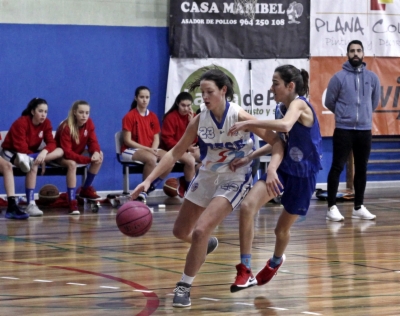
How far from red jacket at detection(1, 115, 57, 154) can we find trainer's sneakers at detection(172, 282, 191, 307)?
5.36 metres

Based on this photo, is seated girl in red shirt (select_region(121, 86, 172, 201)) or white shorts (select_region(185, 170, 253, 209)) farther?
seated girl in red shirt (select_region(121, 86, 172, 201))

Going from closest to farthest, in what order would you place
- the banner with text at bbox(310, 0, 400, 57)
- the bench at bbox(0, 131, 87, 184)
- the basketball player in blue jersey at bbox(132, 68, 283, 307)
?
1. the basketball player in blue jersey at bbox(132, 68, 283, 307)
2. the bench at bbox(0, 131, 87, 184)
3. the banner with text at bbox(310, 0, 400, 57)

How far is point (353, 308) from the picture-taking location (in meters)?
4.82

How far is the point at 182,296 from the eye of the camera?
16.0 feet

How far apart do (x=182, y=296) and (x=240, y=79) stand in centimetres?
751

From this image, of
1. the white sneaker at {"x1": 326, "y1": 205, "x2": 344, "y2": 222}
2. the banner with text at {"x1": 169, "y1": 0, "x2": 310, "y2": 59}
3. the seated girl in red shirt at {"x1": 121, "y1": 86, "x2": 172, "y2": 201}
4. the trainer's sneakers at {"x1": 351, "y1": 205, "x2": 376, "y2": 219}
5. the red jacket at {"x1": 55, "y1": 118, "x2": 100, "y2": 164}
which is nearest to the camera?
the white sneaker at {"x1": 326, "y1": 205, "x2": 344, "y2": 222}

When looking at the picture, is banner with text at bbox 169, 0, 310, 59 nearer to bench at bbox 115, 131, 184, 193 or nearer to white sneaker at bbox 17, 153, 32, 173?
bench at bbox 115, 131, 184, 193

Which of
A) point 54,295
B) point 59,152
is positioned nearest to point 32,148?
point 59,152

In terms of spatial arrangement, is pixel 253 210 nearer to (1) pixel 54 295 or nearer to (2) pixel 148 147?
(1) pixel 54 295

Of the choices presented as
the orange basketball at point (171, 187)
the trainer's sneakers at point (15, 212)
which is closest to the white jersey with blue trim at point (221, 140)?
the trainer's sneakers at point (15, 212)

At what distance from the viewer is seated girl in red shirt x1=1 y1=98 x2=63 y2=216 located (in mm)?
9695

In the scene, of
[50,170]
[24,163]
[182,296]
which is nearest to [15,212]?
[24,163]

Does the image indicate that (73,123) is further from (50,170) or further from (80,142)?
(50,170)

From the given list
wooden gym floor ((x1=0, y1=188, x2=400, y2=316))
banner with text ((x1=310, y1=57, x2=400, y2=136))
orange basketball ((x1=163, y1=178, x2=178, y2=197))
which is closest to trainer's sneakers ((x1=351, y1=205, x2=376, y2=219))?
wooden gym floor ((x1=0, y1=188, x2=400, y2=316))
